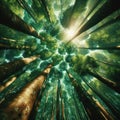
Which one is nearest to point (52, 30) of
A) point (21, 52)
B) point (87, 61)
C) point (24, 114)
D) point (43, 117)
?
point (21, 52)

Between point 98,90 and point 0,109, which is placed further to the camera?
point 98,90

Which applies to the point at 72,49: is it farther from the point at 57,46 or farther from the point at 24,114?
the point at 24,114

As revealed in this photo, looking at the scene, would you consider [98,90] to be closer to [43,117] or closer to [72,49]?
[72,49]

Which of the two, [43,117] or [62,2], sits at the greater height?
[62,2]

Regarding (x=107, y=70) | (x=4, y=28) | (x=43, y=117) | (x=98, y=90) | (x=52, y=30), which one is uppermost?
(x=4, y=28)

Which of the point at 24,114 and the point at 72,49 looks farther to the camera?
the point at 72,49

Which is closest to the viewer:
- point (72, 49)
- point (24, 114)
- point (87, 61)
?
point (24, 114)

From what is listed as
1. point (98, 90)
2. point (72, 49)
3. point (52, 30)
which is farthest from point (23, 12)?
point (98, 90)

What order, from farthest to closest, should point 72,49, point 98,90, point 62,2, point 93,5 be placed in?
point 98,90 → point 72,49 → point 62,2 → point 93,5

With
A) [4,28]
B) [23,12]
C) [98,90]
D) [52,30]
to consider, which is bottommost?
[98,90]
